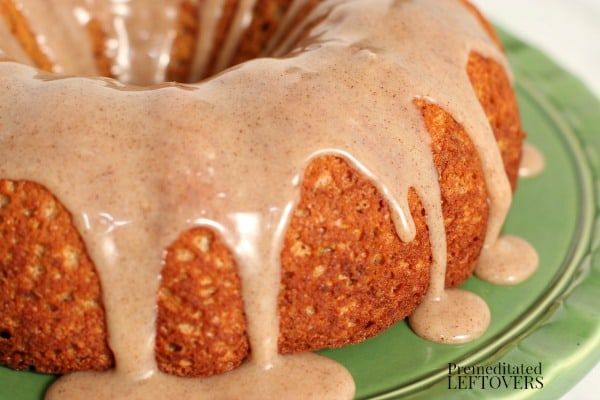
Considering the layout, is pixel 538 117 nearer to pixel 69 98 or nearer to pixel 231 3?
pixel 231 3

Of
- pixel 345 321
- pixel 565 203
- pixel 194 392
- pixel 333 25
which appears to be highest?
pixel 333 25

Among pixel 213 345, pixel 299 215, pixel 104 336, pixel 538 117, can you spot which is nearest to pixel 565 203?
pixel 538 117

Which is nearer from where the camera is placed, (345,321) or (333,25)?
(345,321)

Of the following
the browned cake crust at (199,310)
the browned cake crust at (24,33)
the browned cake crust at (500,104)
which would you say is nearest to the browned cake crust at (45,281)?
the browned cake crust at (199,310)

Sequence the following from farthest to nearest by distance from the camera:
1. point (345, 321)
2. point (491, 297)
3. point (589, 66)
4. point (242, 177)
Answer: point (589, 66), point (491, 297), point (345, 321), point (242, 177)

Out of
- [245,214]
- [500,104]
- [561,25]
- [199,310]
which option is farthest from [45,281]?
[561,25]

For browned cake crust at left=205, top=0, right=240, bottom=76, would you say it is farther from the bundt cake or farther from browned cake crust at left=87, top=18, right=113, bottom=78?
the bundt cake

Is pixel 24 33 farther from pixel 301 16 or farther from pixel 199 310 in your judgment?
pixel 199 310

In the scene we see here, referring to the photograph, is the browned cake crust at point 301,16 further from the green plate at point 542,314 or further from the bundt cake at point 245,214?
the green plate at point 542,314
